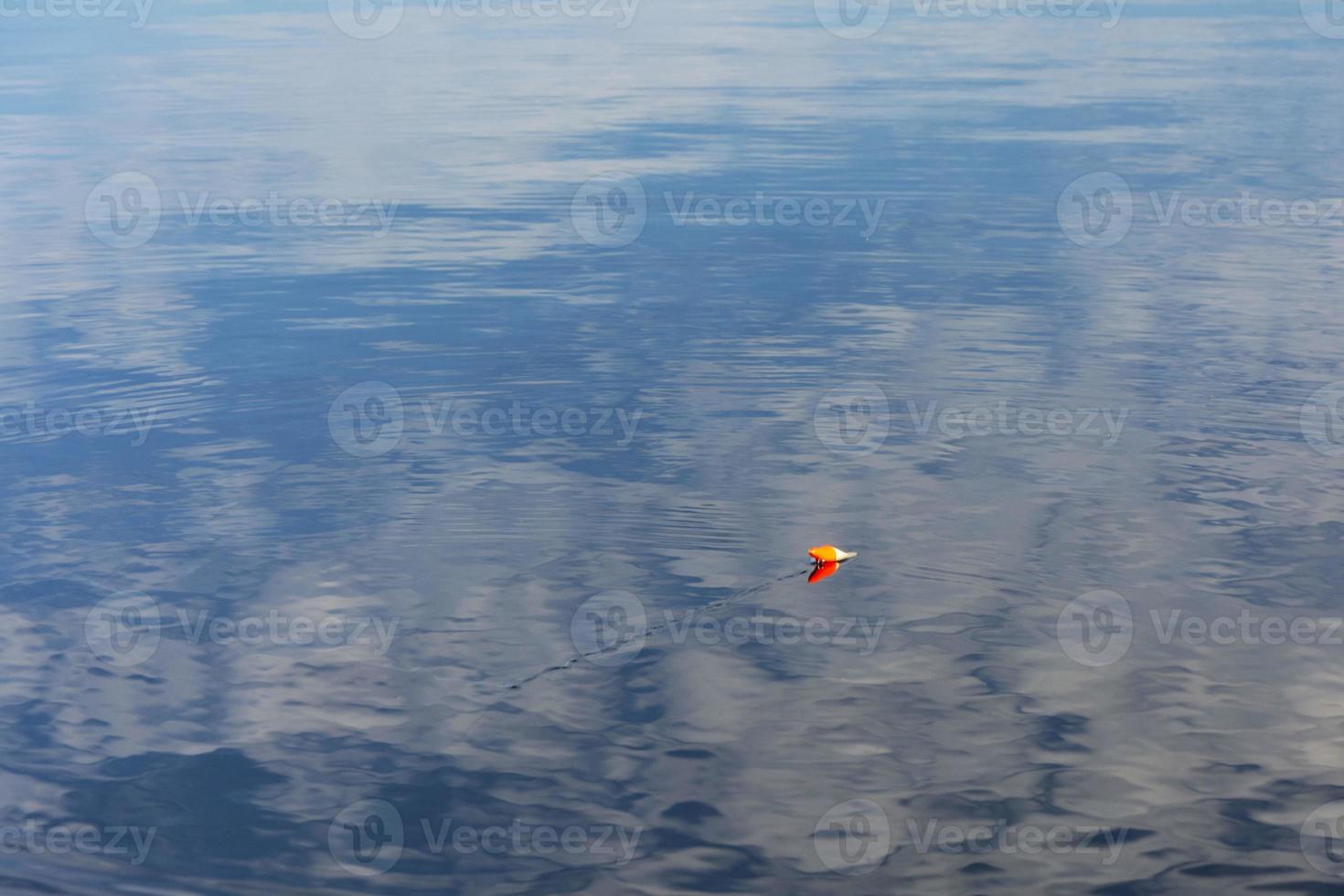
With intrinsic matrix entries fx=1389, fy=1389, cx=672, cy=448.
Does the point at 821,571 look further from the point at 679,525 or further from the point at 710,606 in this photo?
the point at 679,525

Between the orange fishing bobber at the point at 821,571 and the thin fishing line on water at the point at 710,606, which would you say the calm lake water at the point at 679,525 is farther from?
the orange fishing bobber at the point at 821,571

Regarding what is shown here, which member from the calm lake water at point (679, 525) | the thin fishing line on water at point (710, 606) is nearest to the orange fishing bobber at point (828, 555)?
the thin fishing line on water at point (710, 606)

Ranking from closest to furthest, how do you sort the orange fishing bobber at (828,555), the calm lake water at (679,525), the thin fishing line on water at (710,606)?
the calm lake water at (679,525) → the thin fishing line on water at (710,606) → the orange fishing bobber at (828,555)

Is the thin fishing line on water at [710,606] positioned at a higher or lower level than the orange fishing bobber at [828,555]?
lower

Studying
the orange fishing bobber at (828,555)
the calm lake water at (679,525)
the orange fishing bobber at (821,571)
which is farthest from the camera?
the orange fishing bobber at (828,555)

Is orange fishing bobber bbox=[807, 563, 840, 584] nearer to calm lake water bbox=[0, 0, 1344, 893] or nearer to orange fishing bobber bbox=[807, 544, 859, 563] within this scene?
orange fishing bobber bbox=[807, 544, 859, 563]

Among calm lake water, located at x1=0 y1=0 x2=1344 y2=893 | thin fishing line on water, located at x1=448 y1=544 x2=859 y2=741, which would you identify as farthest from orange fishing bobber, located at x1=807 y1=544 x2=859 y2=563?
calm lake water, located at x1=0 y1=0 x2=1344 y2=893
